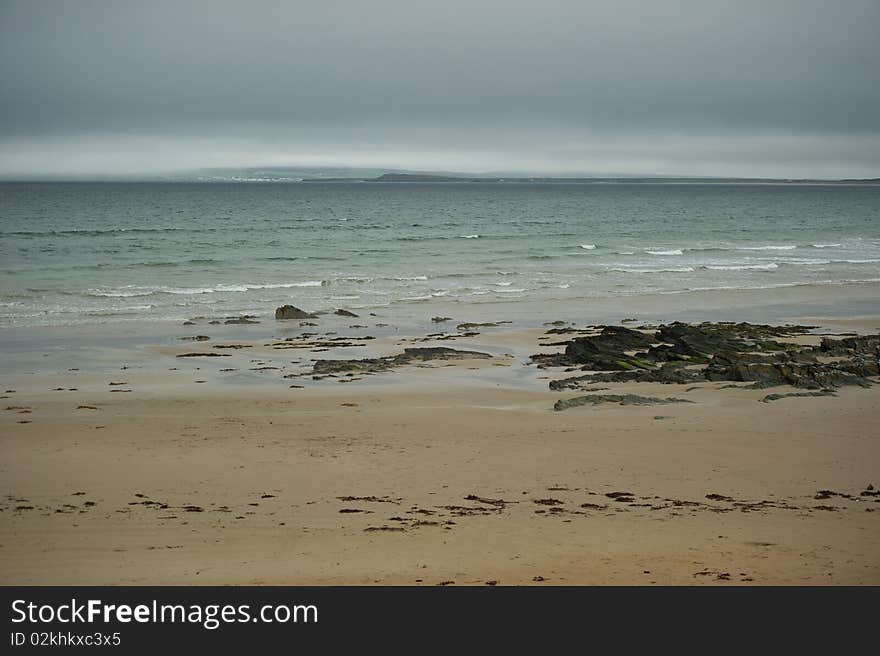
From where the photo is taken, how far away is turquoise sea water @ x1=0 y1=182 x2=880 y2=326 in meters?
30.3

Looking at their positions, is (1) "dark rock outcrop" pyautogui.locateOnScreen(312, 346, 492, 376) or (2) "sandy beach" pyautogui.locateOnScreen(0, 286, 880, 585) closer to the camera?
(2) "sandy beach" pyautogui.locateOnScreen(0, 286, 880, 585)

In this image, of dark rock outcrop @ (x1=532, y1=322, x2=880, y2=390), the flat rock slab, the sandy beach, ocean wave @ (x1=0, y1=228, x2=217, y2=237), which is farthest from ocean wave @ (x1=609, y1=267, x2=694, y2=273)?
ocean wave @ (x1=0, y1=228, x2=217, y2=237)

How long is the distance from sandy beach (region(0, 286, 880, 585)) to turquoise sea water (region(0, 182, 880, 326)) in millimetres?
12349

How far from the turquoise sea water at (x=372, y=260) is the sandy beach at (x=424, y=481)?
486 inches

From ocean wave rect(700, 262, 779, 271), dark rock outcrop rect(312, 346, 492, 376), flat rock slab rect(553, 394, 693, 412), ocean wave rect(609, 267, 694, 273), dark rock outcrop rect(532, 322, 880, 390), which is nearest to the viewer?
flat rock slab rect(553, 394, 693, 412)

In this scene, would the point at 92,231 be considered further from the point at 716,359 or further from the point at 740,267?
the point at 716,359

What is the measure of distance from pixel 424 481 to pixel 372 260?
34617mm

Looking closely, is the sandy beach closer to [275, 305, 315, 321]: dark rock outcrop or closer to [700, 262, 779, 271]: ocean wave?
[275, 305, 315, 321]: dark rock outcrop

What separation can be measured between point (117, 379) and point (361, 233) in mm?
45731

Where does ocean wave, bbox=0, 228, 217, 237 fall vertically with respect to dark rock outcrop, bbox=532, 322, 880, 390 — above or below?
above

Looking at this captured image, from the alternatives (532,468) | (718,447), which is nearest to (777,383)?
(718,447)

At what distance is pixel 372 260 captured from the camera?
1738 inches

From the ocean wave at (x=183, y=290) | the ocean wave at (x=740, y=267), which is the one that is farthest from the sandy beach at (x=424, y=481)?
the ocean wave at (x=740, y=267)

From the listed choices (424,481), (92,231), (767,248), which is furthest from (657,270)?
(92,231)
